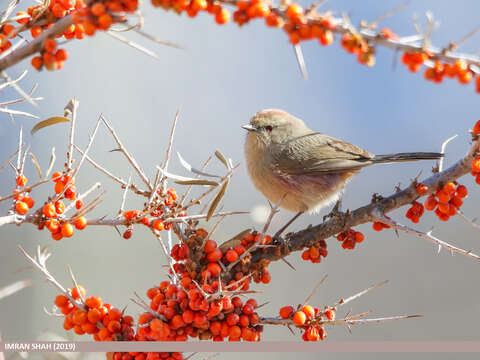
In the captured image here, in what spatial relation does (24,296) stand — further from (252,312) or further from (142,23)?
(142,23)

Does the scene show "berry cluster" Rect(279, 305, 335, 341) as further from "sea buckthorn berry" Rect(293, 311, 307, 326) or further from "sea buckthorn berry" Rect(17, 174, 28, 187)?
"sea buckthorn berry" Rect(17, 174, 28, 187)

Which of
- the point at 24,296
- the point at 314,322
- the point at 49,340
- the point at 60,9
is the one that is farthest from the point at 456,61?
the point at 24,296

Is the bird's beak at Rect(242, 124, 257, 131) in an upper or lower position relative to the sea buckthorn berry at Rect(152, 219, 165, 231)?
→ upper

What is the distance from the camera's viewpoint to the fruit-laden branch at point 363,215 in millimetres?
1849

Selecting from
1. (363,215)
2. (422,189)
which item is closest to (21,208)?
(363,215)

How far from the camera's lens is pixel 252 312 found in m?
1.76

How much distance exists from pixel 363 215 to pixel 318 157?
4.57ft

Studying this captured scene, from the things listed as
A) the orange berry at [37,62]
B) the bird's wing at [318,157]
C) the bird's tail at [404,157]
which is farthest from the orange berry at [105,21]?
the bird's wing at [318,157]

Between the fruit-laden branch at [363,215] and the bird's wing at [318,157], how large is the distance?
1147mm

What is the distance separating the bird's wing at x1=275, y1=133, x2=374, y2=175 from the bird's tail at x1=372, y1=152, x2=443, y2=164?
0.21 ft

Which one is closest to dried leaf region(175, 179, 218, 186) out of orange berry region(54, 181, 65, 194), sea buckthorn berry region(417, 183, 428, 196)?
orange berry region(54, 181, 65, 194)

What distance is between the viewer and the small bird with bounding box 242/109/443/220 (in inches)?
122

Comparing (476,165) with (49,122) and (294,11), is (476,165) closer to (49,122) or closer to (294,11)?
(294,11)

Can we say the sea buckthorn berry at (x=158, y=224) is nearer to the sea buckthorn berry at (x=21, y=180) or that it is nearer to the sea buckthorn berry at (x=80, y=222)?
the sea buckthorn berry at (x=80, y=222)
